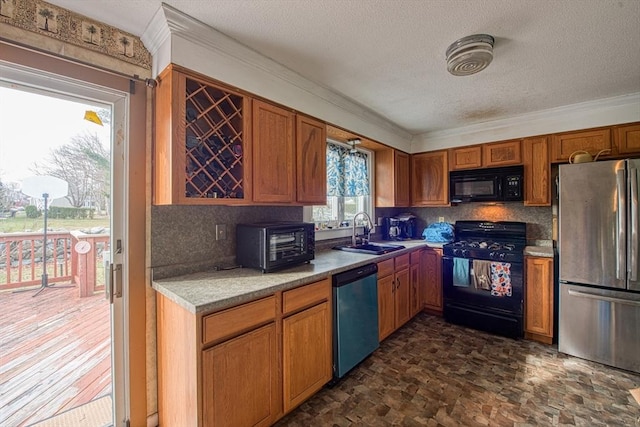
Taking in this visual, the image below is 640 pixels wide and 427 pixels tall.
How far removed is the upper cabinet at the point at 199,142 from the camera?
5.35 ft

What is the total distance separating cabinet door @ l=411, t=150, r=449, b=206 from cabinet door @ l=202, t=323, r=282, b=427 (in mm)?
A: 3060

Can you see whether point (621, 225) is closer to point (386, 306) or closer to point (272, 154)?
point (386, 306)

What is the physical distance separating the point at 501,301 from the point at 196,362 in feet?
10.0

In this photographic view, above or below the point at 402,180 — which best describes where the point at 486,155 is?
above

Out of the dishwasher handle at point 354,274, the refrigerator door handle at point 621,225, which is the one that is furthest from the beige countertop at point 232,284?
the refrigerator door handle at point 621,225

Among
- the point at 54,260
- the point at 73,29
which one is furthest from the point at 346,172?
the point at 54,260

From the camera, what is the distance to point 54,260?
5.24 feet

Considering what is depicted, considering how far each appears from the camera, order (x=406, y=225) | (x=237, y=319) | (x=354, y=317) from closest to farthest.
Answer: (x=237, y=319), (x=354, y=317), (x=406, y=225)

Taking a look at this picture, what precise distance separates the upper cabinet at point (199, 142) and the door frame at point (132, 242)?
10 cm

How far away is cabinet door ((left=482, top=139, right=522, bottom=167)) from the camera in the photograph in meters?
3.35

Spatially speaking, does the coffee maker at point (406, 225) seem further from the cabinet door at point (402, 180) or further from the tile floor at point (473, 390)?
the tile floor at point (473, 390)

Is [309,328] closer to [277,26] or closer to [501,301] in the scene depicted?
[277,26]

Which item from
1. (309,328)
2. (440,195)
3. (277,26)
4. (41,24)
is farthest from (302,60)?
(440,195)

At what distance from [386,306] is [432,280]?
1073 millimetres
